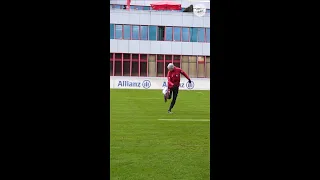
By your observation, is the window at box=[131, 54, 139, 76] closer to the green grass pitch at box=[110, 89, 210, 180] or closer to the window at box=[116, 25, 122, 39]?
the window at box=[116, 25, 122, 39]

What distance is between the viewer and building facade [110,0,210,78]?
131 feet

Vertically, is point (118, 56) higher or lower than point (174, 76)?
higher

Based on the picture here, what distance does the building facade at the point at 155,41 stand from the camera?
3997cm

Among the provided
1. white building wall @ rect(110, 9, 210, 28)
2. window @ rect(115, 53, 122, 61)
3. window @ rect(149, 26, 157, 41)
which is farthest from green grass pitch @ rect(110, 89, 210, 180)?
white building wall @ rect(110, 9, 210, 28)

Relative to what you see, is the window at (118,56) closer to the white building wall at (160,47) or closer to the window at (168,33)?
the white building wall at (160,47)

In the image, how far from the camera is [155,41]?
4047 centimetres

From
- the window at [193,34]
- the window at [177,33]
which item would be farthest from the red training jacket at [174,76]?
the window at [193,34]

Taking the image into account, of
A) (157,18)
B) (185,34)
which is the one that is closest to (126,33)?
(157,18)

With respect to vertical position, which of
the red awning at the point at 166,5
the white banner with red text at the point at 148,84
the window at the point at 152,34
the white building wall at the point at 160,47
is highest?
the red awning at the point at 166,5

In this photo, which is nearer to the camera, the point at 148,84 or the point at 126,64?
→ the point at 148,84

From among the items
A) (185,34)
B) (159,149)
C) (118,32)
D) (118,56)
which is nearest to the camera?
(159,149)

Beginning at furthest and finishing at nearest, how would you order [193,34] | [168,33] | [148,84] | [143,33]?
1. [193,34]
2. [168,33]
3. [143,33]
4. [148,84]

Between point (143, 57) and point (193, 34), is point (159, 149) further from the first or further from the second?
point (193, 34)

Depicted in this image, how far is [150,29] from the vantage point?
4044 cm
